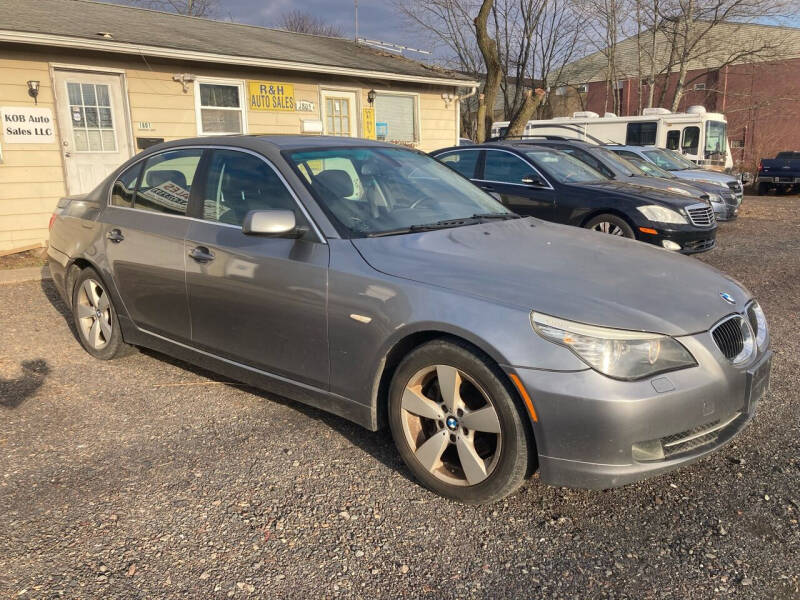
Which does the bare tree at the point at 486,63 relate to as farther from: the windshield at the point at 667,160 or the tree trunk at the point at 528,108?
the windshield at the point at 667,160

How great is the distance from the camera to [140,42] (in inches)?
388

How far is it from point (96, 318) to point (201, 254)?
5.24 ft

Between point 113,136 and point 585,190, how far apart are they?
7.19 meters

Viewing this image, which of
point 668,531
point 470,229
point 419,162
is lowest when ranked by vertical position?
point 668,531

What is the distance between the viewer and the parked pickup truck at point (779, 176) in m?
21.0

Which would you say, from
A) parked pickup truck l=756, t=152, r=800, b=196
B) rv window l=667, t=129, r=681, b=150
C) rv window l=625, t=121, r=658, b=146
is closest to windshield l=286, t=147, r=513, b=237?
rv window l=667, t=129, r=681, b=150

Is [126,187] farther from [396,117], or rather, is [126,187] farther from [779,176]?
[779,176]

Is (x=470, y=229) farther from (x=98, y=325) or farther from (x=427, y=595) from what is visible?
(x=98, y=325)

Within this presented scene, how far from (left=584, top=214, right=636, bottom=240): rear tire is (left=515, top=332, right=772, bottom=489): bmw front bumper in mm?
5384

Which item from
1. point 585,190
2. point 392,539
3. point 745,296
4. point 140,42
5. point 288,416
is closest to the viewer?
point 392,539

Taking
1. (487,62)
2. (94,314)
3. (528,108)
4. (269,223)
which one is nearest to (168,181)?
(94,314)

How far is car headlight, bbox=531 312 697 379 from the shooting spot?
2.53 m

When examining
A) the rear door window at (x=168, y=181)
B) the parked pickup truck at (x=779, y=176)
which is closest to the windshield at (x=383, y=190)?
the rear door window at (x=168, y=181)

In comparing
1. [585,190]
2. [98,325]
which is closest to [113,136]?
[98,325]
